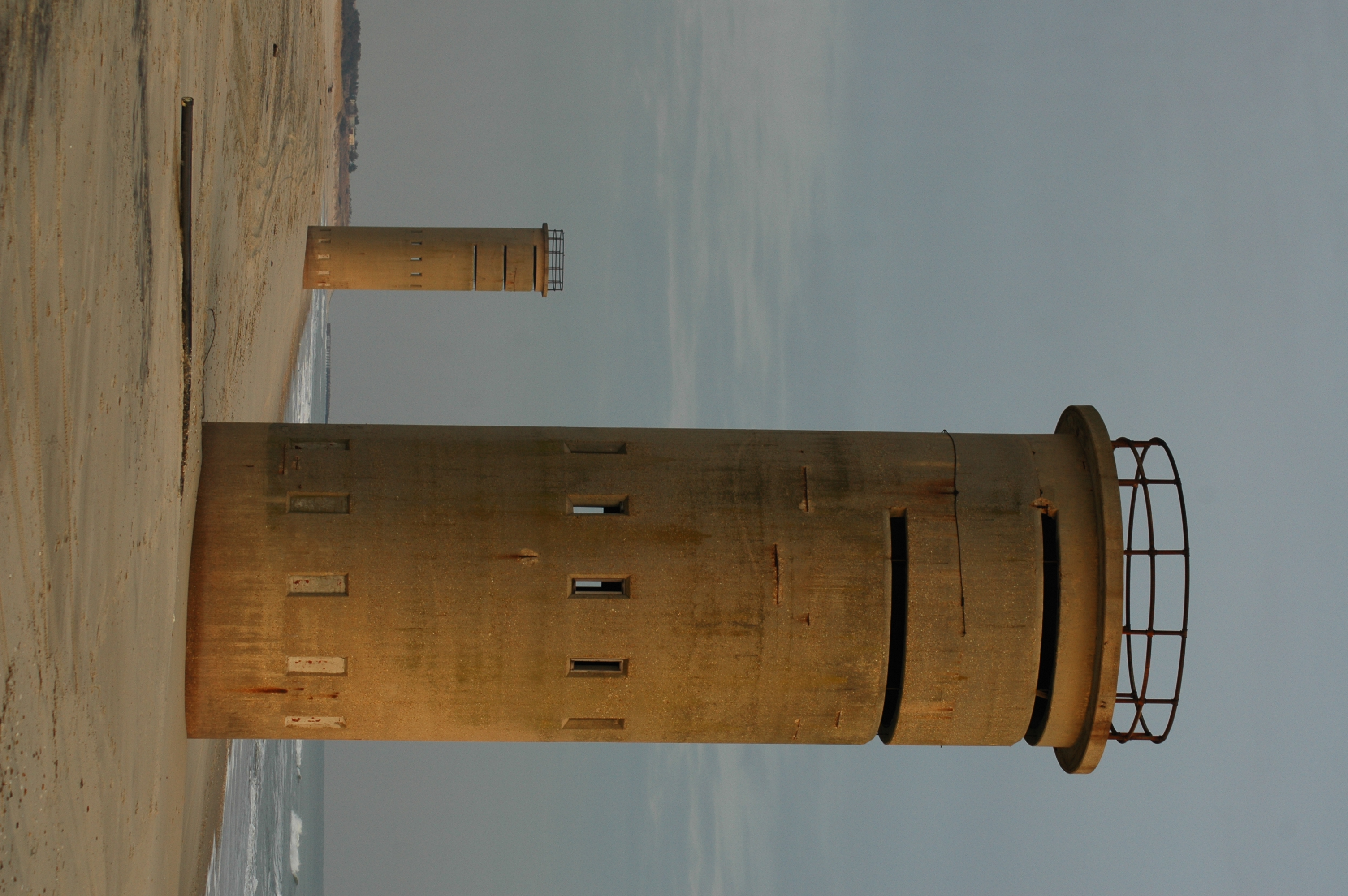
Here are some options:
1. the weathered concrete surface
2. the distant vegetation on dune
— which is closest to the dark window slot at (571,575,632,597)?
the weathered concrete surface

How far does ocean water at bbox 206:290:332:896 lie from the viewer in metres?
46.3

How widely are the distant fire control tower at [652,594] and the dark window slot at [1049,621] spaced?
5cm

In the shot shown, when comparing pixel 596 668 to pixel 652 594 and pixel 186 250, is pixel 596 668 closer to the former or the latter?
pixel 652 594

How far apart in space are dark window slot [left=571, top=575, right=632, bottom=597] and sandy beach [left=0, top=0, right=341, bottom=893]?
18.2 feet

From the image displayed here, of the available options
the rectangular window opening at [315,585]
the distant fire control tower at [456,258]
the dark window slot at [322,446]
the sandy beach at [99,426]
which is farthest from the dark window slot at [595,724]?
the distant fire control tower at [456,258]

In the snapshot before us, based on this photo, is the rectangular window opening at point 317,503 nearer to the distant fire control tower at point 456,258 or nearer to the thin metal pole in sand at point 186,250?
the thin metal pole in sand at point 186,250

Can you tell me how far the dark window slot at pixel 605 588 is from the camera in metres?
15.7

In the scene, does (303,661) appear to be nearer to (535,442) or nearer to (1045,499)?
(535,442)

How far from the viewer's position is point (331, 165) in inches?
2495

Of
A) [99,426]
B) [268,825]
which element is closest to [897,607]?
[99,426]

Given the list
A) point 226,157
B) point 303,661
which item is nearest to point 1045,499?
point 303,661

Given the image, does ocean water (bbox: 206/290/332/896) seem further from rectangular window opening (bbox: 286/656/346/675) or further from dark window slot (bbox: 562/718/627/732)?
dark window slot (bbox: 562/718/627/732)

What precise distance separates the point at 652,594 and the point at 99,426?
24.9 feet

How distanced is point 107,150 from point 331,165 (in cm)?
5503
